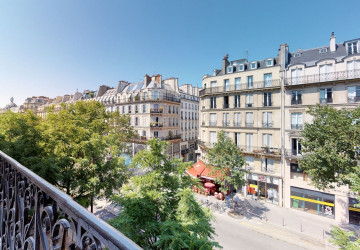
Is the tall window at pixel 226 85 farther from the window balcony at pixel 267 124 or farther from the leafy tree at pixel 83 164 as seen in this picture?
the leafy tree at pixel 83 164

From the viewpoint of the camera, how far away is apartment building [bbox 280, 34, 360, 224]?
1688 cm

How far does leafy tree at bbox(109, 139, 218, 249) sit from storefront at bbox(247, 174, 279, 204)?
1475 centimetres

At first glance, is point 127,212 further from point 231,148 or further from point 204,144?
point 204,144

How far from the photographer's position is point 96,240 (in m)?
1.29

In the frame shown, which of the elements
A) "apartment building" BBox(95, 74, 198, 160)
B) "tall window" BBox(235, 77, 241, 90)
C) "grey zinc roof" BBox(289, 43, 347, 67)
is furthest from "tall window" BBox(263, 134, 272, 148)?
"apartment building" BBox(95, 74, 198, 160)

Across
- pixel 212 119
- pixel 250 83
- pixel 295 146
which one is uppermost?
pixel 250 83

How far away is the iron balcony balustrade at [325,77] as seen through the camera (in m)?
16.9

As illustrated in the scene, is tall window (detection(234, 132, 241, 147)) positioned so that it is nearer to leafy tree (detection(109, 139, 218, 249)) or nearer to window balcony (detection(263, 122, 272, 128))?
window balcony (detection(263, 122, 272, 128))

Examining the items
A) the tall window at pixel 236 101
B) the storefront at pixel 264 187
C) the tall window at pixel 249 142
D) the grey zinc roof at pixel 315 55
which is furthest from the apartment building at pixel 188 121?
the grey zinc roof at pixel 315 55

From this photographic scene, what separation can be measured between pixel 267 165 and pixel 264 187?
107 inches

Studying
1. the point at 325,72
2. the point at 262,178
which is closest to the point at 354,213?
the point at 262,178

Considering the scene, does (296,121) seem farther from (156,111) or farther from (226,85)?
(156,111)

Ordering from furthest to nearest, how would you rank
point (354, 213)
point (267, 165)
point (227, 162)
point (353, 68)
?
point (267, 165)
point (227, 162)
point (353, 68)
point (354, 213)

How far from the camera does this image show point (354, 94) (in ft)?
55.3
